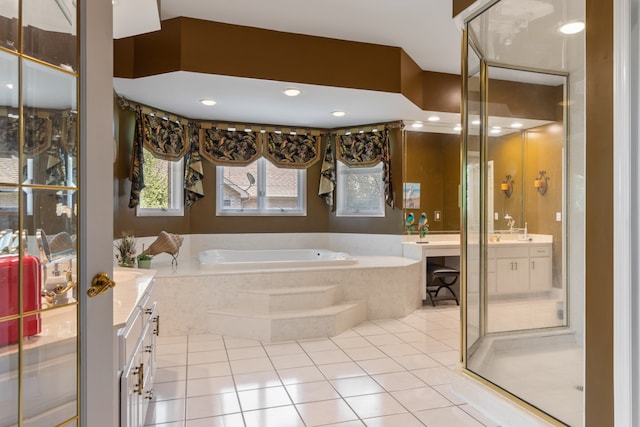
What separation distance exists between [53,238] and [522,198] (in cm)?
330

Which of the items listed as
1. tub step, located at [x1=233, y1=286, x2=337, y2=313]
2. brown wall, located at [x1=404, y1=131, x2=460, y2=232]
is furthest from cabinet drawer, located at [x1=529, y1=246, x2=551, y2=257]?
brown wall, located at [x1=404, y1=131, x2=460, y2=232]

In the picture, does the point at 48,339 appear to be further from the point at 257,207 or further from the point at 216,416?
the point at 257,207

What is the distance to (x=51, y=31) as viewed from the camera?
1.09 m

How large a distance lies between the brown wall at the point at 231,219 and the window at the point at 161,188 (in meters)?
0.11

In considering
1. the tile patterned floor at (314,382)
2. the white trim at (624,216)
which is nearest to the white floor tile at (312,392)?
the tile patterned floor at (314,382)

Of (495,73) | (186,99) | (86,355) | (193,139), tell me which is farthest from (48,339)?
(193,139)

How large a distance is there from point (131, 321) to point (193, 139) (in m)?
3.83

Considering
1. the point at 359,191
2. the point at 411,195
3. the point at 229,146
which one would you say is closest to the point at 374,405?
the point at 411,195

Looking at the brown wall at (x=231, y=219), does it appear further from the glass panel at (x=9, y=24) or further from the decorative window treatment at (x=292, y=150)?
the glass panel at (x=9, y=24)

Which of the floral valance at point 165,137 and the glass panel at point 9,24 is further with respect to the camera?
the floral valance at point 165,137

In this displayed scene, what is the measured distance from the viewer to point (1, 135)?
3.17 ft

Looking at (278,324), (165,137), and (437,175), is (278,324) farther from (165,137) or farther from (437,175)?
(437,175)

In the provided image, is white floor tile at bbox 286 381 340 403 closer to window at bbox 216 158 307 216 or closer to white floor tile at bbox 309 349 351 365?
white floor tile at bbox 309 349 351 365

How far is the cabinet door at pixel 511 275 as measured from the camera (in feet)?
10.4
